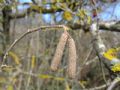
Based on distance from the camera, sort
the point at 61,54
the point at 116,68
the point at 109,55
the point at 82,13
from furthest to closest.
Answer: the point at 82,13 < the point at 109,55 < the point at 116,68 < the point at 61,54

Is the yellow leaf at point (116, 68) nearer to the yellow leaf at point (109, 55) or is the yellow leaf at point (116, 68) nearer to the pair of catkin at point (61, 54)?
the yellow leaf at point (109, 55)

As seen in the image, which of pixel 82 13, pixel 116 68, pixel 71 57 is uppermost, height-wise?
pixel 82 13

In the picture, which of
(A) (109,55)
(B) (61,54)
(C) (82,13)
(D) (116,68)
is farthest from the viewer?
(C) (82,13)

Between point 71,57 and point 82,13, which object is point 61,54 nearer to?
point 71,57

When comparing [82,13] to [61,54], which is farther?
[82,13]

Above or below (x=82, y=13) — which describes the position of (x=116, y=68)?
below

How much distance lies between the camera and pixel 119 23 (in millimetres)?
3695

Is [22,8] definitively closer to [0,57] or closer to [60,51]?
[0,57]

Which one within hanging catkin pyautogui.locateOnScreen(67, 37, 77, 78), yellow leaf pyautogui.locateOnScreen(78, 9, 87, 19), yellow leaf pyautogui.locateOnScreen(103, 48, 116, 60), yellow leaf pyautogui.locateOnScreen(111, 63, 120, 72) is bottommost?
yellow leaf pyautogui.locateOnScreen(111, 63, 120, 72)

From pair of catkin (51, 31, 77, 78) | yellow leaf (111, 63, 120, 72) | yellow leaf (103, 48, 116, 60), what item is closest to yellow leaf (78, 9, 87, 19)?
yellow leaf (103, 48, 116, 60)

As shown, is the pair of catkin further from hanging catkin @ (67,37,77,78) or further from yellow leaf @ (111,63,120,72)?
yellow leaf @ (111,63,120,72)

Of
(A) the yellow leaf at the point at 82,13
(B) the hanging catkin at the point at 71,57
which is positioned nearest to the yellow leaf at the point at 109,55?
(A) the yellow leaf at the point at 82,13

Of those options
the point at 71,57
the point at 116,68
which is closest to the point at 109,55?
the point at 116,68

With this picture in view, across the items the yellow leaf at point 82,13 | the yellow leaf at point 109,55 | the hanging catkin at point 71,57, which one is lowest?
the yellow leaf at point 109,55
